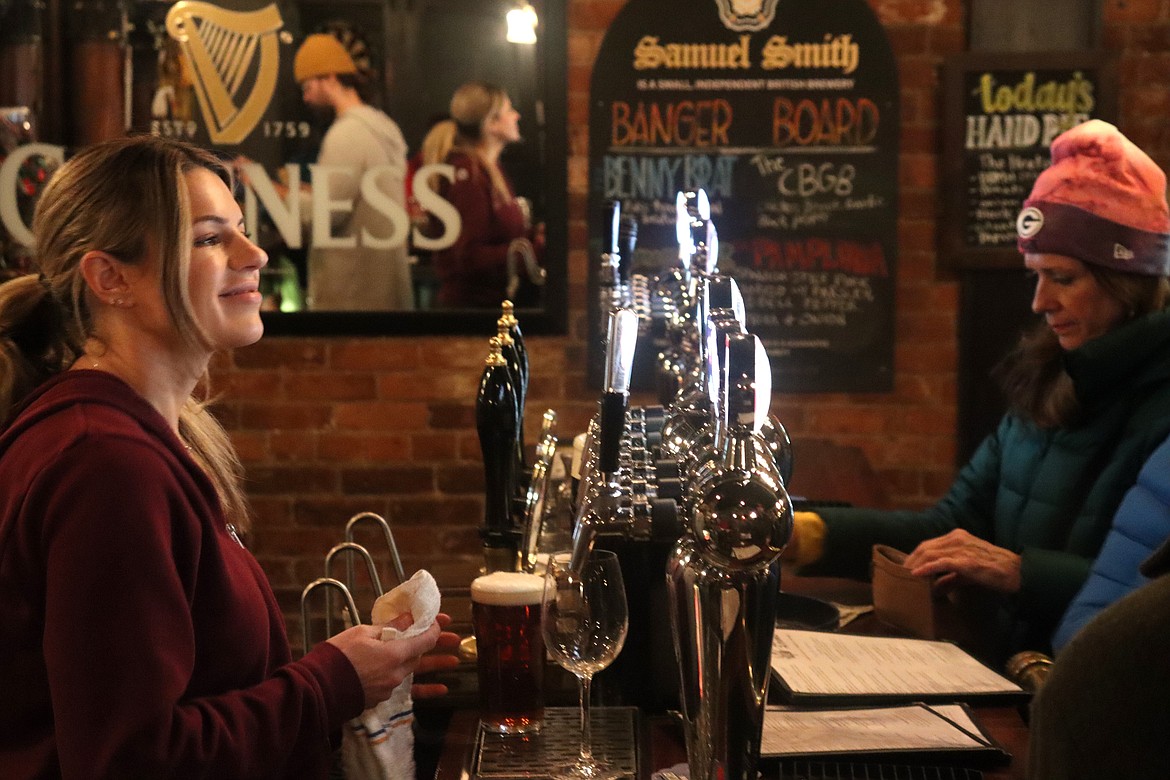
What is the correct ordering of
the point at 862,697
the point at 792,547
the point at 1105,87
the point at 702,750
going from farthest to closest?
1. the point at 1105,87
2. the point at 792,547
3. the point at 862,697
4. the point at 702,750

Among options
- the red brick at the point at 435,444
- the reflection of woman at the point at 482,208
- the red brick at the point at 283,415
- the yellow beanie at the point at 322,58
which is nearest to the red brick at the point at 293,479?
the red brick at the point at 283,415

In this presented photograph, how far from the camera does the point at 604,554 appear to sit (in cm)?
138

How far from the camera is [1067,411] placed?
2.44 meters

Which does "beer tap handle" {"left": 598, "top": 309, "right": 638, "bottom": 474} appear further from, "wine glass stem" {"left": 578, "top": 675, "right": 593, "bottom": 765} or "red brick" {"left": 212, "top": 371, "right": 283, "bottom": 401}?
"red brick" {"left": 212, "top": 371, "right": 283, "bottom": 401}

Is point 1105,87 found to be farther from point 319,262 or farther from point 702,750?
point 702,750

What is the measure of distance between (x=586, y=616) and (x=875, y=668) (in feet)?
1.79

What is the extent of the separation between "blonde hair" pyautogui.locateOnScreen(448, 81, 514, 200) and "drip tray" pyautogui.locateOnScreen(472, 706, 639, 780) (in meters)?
2.55

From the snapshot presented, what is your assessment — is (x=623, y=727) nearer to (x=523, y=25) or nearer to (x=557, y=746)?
(x=557, y=746)

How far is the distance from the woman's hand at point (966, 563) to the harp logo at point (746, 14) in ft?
6.68

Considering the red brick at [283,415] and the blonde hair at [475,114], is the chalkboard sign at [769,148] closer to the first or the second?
the blonde hair at [475,114]

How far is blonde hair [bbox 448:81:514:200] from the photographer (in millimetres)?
3861

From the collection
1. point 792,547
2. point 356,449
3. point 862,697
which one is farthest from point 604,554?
point 356,449

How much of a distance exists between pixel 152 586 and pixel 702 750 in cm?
56

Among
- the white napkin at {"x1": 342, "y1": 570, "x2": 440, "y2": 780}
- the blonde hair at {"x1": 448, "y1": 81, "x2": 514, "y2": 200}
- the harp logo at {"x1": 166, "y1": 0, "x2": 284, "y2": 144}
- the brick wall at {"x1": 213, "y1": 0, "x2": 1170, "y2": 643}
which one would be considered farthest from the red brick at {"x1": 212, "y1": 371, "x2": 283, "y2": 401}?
the white napkin at {"x1": 342, "y1": 570, "x2": 440, "y2": 780}
